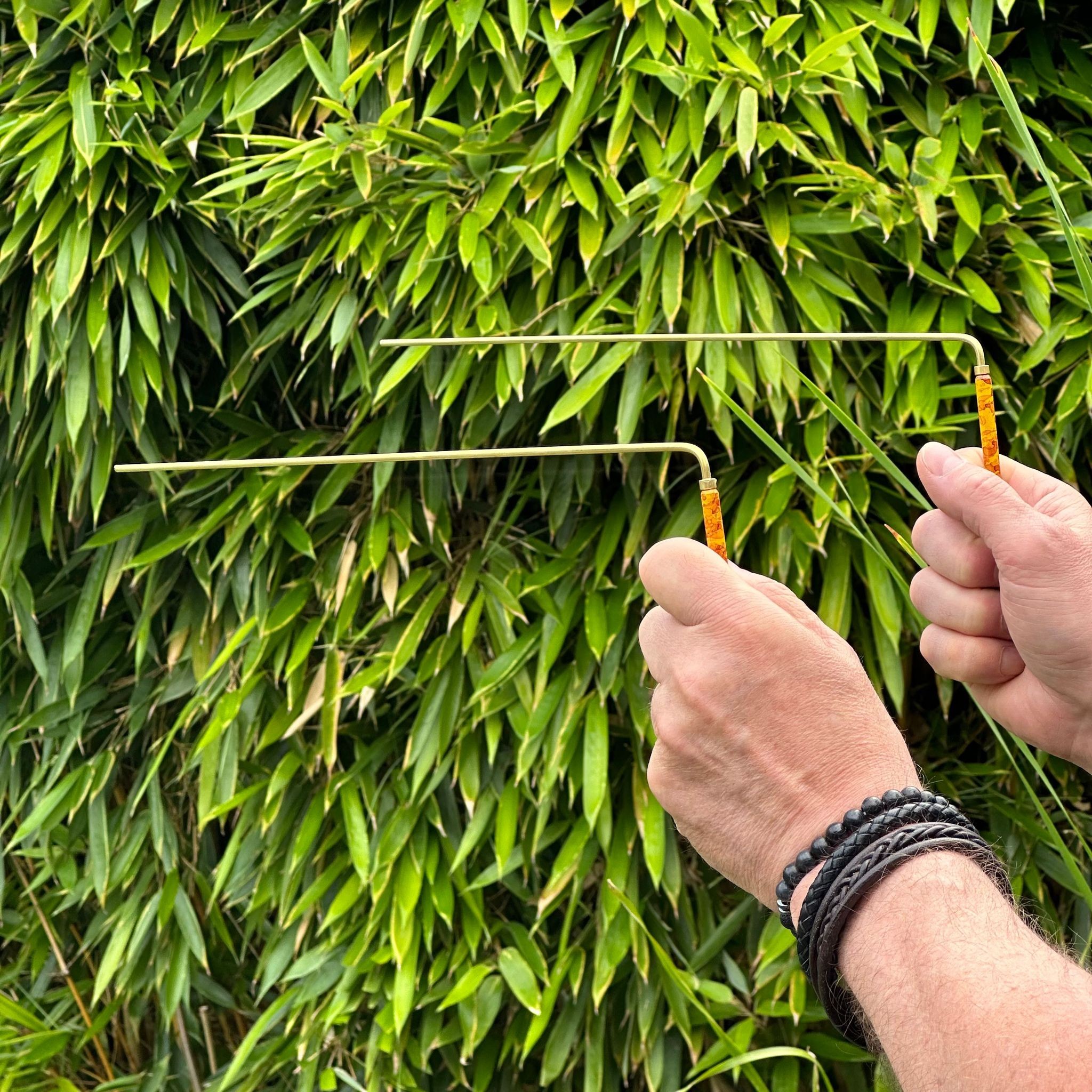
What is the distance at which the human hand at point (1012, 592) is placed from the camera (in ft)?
1.90

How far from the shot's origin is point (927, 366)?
1.08 m

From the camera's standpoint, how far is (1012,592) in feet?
1.97

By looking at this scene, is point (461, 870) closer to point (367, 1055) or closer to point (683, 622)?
point (367, 1055)

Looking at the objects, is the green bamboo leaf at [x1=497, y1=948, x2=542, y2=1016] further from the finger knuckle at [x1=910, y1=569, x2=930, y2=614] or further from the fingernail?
the fingernail

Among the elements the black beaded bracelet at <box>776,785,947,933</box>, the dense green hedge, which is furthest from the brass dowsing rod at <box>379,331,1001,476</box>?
the dense green hedge

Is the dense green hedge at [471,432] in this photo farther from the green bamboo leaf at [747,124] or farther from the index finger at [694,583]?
the index finger at [694,583]

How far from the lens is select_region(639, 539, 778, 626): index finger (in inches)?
21.6

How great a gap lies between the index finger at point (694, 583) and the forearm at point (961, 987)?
0.49ft

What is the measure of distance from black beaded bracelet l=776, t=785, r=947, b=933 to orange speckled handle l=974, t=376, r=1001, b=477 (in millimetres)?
215

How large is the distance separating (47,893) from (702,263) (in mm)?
1134

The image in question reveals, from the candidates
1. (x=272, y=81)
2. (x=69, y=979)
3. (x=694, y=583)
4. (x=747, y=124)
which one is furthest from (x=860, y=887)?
(x=69, y=979)

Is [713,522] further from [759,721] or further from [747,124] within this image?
[747,124]

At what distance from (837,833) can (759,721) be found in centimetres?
7

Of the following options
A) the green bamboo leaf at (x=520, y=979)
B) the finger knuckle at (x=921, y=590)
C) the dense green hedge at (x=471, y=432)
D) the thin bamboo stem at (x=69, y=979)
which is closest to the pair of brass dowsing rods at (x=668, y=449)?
the finger knuckle at (x=921, y=590)
